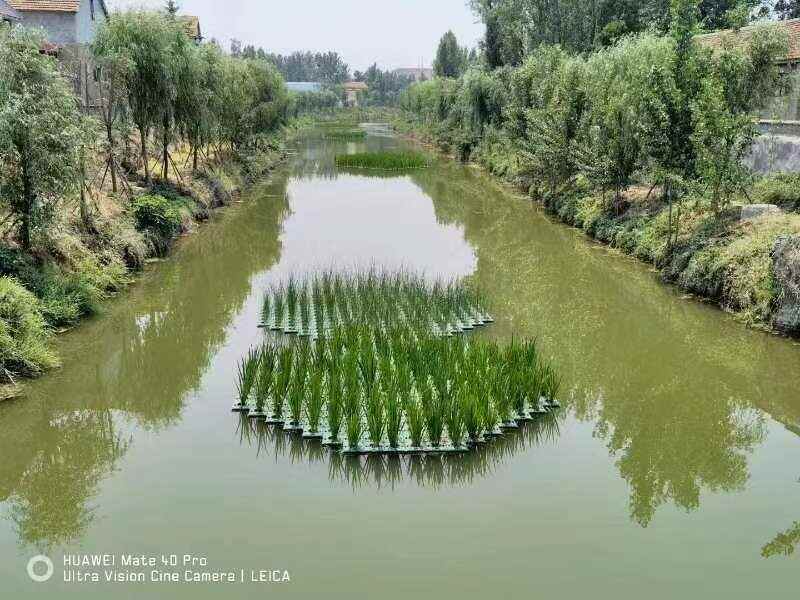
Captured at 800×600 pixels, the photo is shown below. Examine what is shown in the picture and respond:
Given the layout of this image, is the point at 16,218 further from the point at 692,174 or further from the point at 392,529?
the point at 692,174

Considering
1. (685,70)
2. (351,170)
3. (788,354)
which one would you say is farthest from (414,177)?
(788,354)

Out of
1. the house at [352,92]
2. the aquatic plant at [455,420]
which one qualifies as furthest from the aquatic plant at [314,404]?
the house at [352,92]

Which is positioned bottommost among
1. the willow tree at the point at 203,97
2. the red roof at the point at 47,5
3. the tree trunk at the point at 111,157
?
the tree trunk at the point at 111,157

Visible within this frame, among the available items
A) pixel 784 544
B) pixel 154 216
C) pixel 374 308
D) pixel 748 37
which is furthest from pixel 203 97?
pixel 784 544

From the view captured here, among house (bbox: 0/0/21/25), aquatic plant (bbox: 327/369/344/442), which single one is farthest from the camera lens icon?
house (bbox: 0/0/21/25)

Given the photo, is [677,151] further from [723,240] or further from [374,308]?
[374,308]

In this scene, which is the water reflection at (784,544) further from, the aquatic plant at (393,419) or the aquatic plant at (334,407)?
the aquatic plant at (334,407)
